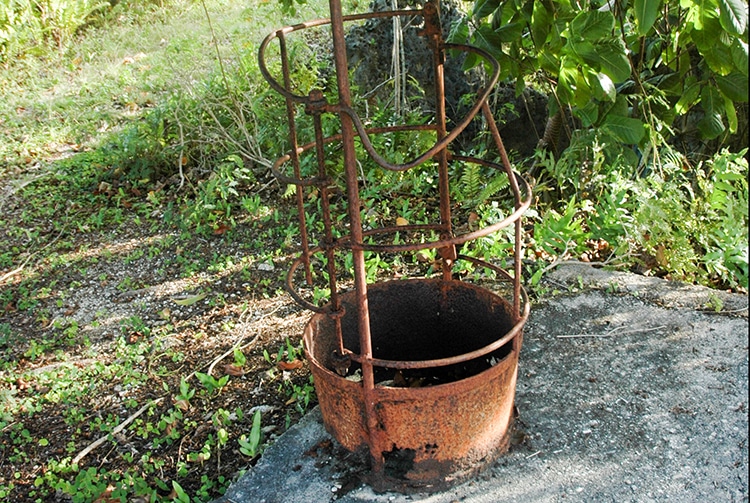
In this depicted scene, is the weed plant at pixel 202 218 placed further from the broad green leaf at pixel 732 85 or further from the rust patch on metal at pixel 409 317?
the rust patch on metal at pixel 409 317

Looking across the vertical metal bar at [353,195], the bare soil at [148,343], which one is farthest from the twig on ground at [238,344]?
the vertical metal bar at [353,195]

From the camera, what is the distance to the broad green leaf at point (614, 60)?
277 cm

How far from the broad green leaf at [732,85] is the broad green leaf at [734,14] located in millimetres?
723

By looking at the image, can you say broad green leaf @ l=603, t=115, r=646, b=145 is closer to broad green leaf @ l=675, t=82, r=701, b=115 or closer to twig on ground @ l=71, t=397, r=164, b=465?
broad green leaf @ l=675, t=82, r=701, b=115

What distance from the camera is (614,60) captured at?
2.77 m

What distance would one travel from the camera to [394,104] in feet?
15.3

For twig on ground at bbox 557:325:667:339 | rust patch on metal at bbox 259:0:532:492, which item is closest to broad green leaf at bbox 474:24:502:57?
rust patch on metal at bbox 259:0:532:492

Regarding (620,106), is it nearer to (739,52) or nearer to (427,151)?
(739,52)

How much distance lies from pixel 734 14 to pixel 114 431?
2560mm

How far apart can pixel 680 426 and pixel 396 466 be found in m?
0.93

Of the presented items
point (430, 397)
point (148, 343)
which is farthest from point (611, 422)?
point (148, 343)

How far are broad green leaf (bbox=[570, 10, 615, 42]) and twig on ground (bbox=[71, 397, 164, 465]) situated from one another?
84.3 inches

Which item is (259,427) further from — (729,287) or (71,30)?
(71,30)

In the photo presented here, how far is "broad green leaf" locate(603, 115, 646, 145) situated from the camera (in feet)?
10.7
